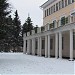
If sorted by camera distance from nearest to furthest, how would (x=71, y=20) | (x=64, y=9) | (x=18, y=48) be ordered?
(x=71, y=20), (x=64, y=9), (x=18, y=48)

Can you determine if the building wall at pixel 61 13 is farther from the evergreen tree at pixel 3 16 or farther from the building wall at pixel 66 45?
the evergreen tree at pixel 3 16

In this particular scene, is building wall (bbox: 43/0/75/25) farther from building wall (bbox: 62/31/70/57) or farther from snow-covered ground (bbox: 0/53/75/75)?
snow-covered ground (bbox: 0/53/75/75)

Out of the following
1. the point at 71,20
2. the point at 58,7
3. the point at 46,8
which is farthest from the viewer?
the point at 46,8

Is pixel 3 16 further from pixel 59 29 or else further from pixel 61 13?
pixel 61 13

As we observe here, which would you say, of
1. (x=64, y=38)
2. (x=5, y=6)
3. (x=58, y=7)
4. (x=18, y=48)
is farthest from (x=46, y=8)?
(x=18, y=48)

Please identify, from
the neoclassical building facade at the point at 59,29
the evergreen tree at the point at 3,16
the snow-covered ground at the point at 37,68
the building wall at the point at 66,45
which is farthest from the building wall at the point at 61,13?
the snow-covered ground at the point at 37,68

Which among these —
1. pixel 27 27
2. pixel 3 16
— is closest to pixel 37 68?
pixel 3 16

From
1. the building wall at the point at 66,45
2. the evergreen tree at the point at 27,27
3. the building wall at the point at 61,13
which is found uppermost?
the evergreen tree at the point at 27,27

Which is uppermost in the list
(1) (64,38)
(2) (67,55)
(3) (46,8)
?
(3) (46,8)

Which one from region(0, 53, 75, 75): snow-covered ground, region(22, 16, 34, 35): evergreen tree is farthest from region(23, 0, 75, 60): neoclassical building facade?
region(22, 16, 34, 35): evergreen tree

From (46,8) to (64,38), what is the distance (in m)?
10.2

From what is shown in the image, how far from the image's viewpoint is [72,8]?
1233 inches

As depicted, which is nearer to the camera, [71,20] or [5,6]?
[5,6]

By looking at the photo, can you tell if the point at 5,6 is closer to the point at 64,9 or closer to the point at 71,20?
the point at 71,20
